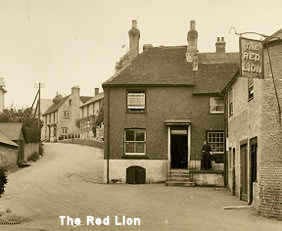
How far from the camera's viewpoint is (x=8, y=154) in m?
38.1

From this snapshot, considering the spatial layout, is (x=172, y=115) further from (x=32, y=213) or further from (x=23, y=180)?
(x=32, y=213)

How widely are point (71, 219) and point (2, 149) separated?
72.4 feet

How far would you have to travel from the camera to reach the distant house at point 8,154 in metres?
36.8

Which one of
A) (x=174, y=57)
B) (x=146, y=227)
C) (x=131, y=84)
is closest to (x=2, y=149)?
(x=131, y=84)

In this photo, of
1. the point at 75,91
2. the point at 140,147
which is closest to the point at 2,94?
the point at 75,91

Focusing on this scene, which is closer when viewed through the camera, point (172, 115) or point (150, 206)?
point (150, 206)

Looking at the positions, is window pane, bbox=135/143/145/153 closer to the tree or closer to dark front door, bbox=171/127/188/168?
dark front door, bbox=171/127/188/168

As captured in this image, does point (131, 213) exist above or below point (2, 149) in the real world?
below

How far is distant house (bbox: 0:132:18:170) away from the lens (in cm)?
3675

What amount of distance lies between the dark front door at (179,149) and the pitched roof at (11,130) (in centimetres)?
1600

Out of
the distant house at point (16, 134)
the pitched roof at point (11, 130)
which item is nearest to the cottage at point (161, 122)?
the distant house at point (16, 134)

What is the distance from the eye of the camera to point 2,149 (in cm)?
3688

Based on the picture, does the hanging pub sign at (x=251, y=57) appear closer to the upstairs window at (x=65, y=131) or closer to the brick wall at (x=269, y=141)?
the brick wall at (x=269, y=141)

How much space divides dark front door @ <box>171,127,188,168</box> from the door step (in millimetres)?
1215
